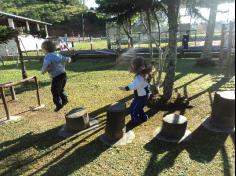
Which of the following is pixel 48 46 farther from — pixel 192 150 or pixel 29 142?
pixel 192 150

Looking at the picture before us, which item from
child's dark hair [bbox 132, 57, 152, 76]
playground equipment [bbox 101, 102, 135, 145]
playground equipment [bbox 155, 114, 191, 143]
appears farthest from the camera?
child's dark hair [bbox 132, 57, 152, 76]

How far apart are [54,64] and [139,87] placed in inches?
74.1

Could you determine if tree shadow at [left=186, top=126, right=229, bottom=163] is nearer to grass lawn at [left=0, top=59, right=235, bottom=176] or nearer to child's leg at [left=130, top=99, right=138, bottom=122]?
grass lawn at [left=0, top=59, right=235, bottom=176]

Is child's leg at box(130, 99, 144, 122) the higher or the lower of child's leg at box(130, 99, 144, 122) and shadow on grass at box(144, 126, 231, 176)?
the higher

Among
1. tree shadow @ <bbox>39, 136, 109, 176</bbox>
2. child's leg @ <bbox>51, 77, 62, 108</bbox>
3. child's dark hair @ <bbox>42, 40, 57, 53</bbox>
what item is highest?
child's dark hair @ <bbox>42, 40, 57, 53</bbox>

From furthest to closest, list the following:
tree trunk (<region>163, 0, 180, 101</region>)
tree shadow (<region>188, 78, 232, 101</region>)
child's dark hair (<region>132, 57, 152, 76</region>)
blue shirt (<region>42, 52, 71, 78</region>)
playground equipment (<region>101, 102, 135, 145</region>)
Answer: tree shadow (<region>188, 78, 232, 101</region>)
tree trunk (<region>163, 0, 180, 101</region>)
blue shirt (<region>42, 52, 71, 78</region>)
child's dark hair (<region>132, 57, 152, 76</region>)
playground equipment (<region>101, 102, 135, 145</region>)

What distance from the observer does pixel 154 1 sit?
289 inches

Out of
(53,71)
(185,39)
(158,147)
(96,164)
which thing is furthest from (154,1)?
(185,39)

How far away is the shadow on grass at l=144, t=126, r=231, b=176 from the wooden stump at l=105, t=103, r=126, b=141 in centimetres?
63

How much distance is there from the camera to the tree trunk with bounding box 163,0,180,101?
664 cm

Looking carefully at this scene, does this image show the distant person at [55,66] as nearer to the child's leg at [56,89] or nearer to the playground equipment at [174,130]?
the child's leg at [56,89]

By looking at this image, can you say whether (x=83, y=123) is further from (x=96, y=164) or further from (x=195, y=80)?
(x=195, y=80)

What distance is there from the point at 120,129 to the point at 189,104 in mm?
2578

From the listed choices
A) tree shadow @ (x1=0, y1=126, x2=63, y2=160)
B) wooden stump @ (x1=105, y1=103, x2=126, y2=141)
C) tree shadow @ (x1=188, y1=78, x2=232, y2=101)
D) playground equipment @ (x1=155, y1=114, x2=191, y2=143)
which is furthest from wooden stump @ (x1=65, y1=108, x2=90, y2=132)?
tree shadow @ (x1=188, y1=78, x2=232, y2=101)
